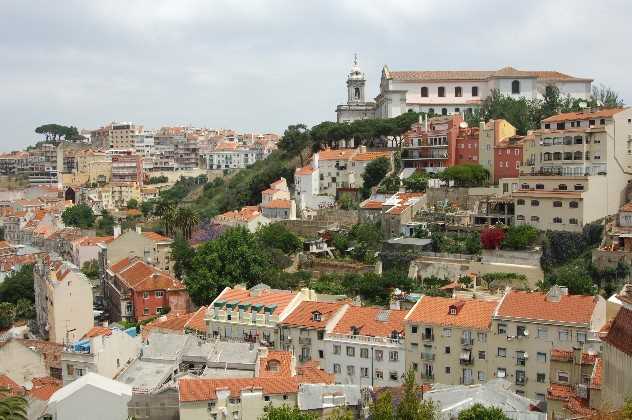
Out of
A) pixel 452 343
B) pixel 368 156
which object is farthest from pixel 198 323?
pixel 368 156

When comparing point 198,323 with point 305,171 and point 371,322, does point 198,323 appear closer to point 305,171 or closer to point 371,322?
point 371,322

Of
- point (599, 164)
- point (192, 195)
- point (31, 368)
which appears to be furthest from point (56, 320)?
point (192, 195)

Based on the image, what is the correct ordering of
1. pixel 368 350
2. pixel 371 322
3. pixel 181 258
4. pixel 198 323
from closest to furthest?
pixel 368 350
pixel 371 322
pixel 198 323
pixel 181 258

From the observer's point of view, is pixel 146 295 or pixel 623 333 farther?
pixel 146 295

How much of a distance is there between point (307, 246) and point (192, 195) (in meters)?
58.3

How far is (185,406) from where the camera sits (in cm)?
2983

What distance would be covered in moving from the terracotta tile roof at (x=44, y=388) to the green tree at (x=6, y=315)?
2190 centimetres

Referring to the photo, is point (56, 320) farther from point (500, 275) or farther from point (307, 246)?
point (500, 275)

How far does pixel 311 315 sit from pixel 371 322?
3534mm

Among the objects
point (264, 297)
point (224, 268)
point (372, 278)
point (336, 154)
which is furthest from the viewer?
point (336, 154)

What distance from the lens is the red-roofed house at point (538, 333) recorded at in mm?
35250

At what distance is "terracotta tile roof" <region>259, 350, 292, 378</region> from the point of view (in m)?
34.2

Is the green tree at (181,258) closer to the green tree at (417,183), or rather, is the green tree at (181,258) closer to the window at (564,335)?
the green tree at (417,183)

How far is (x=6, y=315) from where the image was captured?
6006 cm
